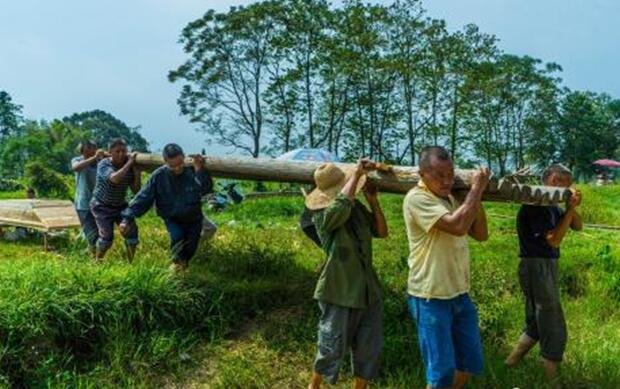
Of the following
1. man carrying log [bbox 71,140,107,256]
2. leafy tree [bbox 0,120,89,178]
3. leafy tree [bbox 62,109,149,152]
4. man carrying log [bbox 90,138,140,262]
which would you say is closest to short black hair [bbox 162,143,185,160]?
man carrying log [bbox 90,138,140,262]

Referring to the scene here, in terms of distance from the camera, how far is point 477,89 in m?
31.6

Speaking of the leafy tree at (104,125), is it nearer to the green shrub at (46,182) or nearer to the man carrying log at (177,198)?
the green shrub at (46,182)

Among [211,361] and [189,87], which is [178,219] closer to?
[211,361]

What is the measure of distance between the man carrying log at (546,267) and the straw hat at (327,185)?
135 cm

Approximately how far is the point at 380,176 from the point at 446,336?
144cm

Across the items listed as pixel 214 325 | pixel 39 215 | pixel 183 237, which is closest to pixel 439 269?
pixel 214 325

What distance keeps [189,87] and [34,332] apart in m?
27.5

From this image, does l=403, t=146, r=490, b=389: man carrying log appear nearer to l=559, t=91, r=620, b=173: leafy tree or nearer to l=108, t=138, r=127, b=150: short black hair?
l=108, t=138, r=127, b=150: short black hair

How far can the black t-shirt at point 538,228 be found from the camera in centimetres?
487

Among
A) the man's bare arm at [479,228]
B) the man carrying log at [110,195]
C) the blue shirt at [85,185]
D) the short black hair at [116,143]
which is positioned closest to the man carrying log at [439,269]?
the man's bare arm at [479,228]

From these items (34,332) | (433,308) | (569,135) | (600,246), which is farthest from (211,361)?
(569,135)

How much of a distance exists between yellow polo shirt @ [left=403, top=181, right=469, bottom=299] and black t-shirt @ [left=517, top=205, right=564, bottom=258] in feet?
3.49

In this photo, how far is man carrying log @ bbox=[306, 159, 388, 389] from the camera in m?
4.48

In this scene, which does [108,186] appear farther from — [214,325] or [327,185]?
[327,185]
